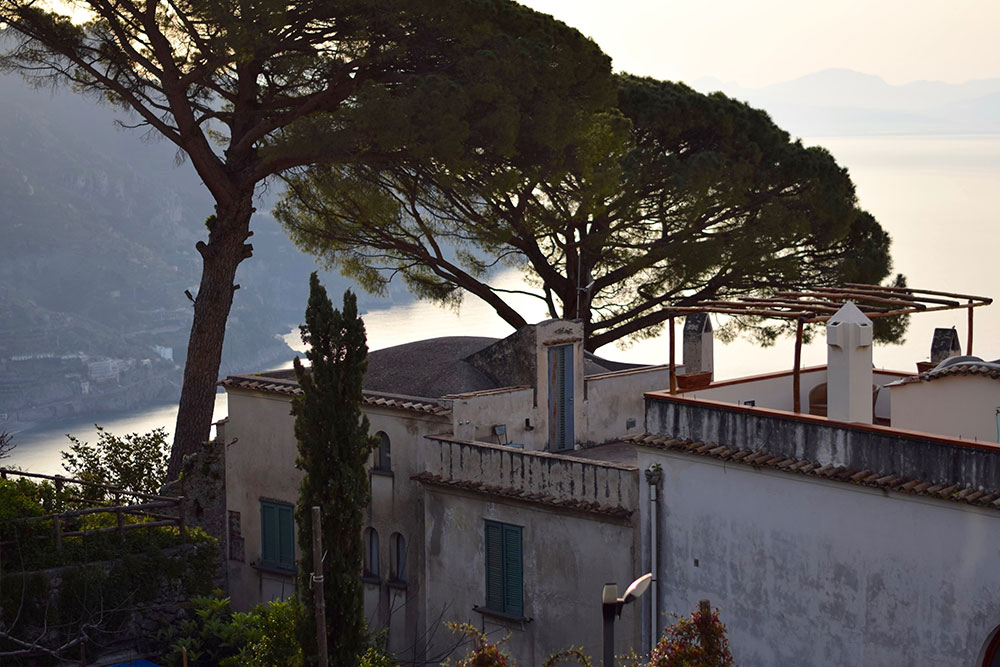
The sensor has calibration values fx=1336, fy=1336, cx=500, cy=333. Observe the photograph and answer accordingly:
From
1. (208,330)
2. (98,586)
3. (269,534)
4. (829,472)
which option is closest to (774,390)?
(829,472)

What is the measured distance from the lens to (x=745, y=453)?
49.0ft

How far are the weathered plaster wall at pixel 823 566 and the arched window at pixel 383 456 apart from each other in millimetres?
5423

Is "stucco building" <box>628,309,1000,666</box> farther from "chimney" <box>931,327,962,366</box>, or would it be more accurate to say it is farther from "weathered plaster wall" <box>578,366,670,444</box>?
"weathered plaster wall" <box>578,366,670,444</box>

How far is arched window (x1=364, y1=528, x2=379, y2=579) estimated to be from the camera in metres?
20.7

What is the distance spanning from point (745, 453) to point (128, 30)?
16.5m

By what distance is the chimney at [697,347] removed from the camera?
1938cm

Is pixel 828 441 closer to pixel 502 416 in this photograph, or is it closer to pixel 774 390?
pixel 774 390

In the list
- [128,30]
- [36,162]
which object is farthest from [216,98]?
[36,162]

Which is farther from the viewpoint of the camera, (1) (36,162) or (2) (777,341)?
(1) (36,162)

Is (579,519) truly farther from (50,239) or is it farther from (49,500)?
Answer: (50,239)

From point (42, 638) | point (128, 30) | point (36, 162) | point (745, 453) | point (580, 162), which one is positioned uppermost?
point (36, 162)

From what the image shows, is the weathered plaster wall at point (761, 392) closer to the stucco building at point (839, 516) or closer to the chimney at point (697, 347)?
the stucco building at point (839, 516)

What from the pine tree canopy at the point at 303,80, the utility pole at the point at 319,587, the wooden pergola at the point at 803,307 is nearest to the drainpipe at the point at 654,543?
the wooden pergola at the point at 803,307

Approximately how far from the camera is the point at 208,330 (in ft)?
85.6
